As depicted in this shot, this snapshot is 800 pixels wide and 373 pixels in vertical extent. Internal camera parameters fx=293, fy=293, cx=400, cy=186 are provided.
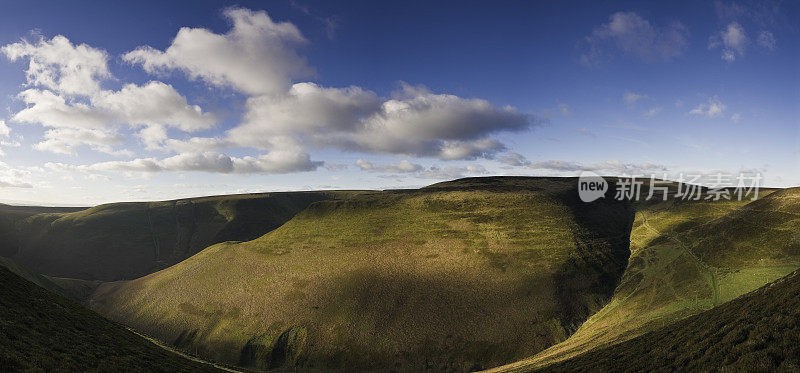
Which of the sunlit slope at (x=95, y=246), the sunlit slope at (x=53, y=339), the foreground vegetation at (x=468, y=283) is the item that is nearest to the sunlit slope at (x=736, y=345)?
the foreground vegetation at (x=468, y=283)

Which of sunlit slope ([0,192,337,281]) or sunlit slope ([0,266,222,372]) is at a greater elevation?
sunlit slope ([0,266,222,372])

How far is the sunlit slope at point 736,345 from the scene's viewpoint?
46.3ft

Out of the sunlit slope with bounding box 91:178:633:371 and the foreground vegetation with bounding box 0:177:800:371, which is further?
the sunlit slope with bounding box 91:178:633:371

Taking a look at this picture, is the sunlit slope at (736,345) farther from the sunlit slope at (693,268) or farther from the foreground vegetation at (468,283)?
A: the sunlit slope at (693,268)

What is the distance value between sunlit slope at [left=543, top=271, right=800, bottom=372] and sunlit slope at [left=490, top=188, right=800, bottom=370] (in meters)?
15.4

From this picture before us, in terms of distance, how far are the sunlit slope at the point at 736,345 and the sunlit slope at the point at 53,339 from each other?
117 ft

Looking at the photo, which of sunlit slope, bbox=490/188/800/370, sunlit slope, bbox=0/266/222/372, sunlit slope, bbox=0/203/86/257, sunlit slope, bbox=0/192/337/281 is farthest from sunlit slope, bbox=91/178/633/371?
sunlit slope, bbox=0/203/86/257

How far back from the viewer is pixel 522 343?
177ft

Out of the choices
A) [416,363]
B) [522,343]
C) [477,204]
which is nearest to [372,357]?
[416,363]

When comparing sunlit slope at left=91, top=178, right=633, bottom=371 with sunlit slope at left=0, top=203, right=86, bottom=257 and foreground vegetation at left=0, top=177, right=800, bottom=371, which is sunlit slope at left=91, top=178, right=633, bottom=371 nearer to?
foreground vegetation at left=0, top=177, right=800, bottom=371

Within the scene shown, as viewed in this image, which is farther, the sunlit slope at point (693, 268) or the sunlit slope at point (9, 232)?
the sunlit slope at point (9, 232)

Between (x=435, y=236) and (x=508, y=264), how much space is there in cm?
2429

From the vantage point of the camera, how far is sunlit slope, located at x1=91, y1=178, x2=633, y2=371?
57.6 meters

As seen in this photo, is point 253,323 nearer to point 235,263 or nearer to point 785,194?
point 235,263
